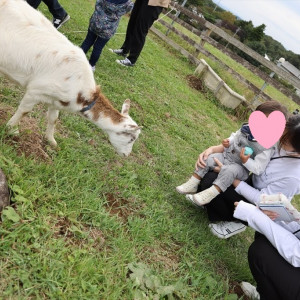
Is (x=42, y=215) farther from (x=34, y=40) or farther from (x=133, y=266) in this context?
(x=34, y=40)

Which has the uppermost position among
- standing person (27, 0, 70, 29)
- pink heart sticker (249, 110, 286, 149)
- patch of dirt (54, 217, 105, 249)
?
pink heart sticker (249, 110, 286, 149)

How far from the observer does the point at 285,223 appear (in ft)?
11.1

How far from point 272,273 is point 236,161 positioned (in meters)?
1.40

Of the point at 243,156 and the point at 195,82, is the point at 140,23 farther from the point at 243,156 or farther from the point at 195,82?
the point at 243,156

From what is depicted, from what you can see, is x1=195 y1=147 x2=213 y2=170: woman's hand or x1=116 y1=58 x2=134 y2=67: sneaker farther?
x1=116 y1=58 x2=134 y2=67: sneaker

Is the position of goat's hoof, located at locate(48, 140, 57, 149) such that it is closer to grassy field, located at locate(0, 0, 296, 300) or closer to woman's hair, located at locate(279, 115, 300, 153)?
grassy field, located at locate(0, 0, 296, 300)

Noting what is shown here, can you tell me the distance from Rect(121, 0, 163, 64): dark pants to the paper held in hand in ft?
17.0

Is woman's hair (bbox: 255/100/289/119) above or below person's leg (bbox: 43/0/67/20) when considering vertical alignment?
above

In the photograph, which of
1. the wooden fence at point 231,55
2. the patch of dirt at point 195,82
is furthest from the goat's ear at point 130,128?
the wooden fence at point 231,55

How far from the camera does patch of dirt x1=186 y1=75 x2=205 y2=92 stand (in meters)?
9.94

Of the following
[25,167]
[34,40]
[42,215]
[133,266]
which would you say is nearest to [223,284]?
[133,266]

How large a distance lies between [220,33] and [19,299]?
35.3ft

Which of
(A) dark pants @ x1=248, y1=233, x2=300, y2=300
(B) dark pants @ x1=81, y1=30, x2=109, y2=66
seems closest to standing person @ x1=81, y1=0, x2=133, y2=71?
(B) dark pants @ x1=81, y1=30, x2=109, y2=66

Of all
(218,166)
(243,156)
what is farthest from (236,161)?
(243,156)
